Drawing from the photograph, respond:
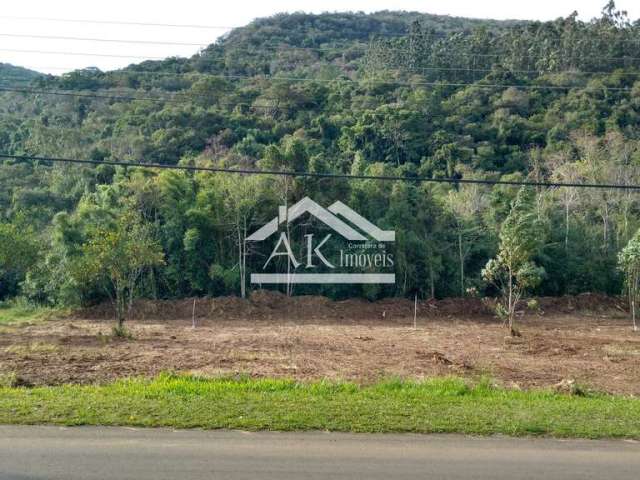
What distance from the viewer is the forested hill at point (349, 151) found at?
21.5m

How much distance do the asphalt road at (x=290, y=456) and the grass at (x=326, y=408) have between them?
22 cm

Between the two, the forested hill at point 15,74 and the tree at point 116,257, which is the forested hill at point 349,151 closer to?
the tree at point 116,257

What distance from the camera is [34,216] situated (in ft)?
81.6

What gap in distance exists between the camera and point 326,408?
21.8 ft

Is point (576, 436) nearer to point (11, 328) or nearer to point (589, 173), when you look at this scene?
point (11, 328)

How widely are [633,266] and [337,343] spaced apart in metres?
10.5

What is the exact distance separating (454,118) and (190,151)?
1595 cm

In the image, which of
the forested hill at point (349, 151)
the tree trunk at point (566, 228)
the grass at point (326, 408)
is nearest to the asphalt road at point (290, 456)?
the grass at point (326, 408)

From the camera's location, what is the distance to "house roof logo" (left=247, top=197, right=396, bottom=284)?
71.8 feet

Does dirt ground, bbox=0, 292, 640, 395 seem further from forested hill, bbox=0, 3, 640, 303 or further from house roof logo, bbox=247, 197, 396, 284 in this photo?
forested hill, bbox=0, 3, 640, 303

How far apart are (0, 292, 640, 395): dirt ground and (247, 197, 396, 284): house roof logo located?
3.81ft

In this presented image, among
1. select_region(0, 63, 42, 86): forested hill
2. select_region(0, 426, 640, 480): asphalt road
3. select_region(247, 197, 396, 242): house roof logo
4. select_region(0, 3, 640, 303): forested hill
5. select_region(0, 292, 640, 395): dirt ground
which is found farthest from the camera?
select_region(0, 63, 42, 86): forested hill

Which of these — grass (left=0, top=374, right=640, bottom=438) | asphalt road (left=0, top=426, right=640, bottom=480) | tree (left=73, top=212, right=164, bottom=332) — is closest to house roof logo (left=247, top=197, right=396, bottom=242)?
tree (left=73, top=212, right=164, bottom=332)

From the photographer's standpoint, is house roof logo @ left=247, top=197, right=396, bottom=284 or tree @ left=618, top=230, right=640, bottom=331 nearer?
Result: tree @ left=618, top=230, right=640, bottom=331
